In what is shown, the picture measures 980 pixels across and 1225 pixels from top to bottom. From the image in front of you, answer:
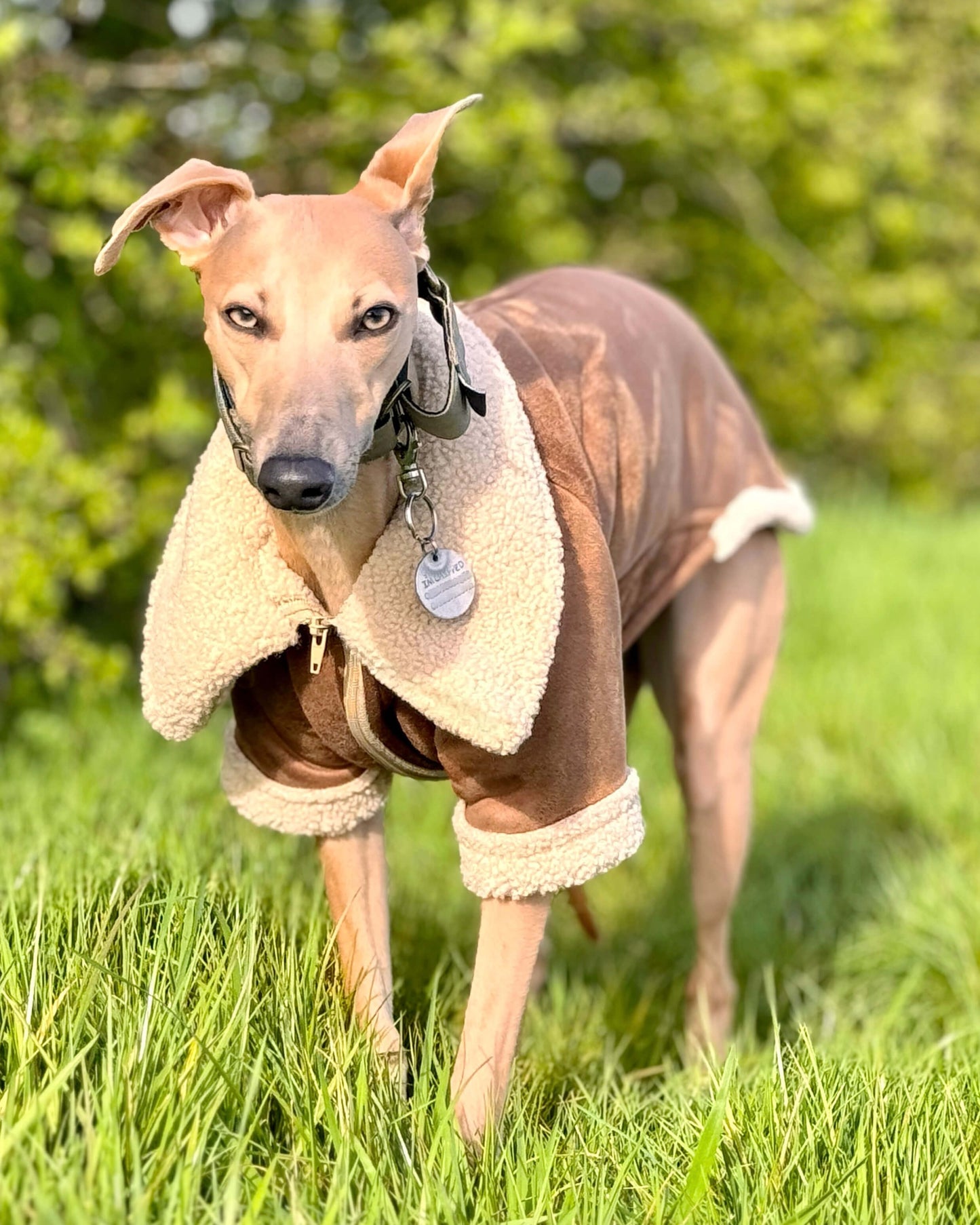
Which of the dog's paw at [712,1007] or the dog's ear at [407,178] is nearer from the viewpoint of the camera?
the dog's ear at [407,178]

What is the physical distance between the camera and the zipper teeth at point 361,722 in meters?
2.25

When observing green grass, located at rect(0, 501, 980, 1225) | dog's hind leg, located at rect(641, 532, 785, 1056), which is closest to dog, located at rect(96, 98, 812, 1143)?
green grass, located at rect(0, 501, 980, 1225)

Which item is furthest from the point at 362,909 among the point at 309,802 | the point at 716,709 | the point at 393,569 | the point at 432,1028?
the point at 716,709

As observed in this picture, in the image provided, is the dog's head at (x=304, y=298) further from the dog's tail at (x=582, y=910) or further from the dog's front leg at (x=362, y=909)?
the dog's tail at (x=582, y=910)

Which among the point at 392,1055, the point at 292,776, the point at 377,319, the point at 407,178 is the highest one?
the point at 407,178

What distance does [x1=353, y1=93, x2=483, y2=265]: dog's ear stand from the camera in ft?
6.82

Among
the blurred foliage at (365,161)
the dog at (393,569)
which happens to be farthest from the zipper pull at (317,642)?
the blurred foliage at (365,161)

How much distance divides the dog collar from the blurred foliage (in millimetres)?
2247

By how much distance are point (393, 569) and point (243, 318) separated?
1.41 ft

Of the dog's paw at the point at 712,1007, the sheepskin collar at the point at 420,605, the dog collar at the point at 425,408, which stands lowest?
the dog's paw at the point at 712,1007

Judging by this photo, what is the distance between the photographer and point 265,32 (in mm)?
5711

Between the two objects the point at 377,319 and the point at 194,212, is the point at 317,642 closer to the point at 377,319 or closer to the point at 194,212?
the point at 377,319

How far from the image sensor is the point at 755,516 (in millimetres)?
3180

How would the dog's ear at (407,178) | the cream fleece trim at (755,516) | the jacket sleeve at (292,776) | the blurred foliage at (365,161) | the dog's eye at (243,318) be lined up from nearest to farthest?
the dog's eye at (243,318) → the dog's ear at (407,178) → the jacket sleeve at (292,776) → the cream fleece trim at (755,516) → the blurred foliage at (365,161)
